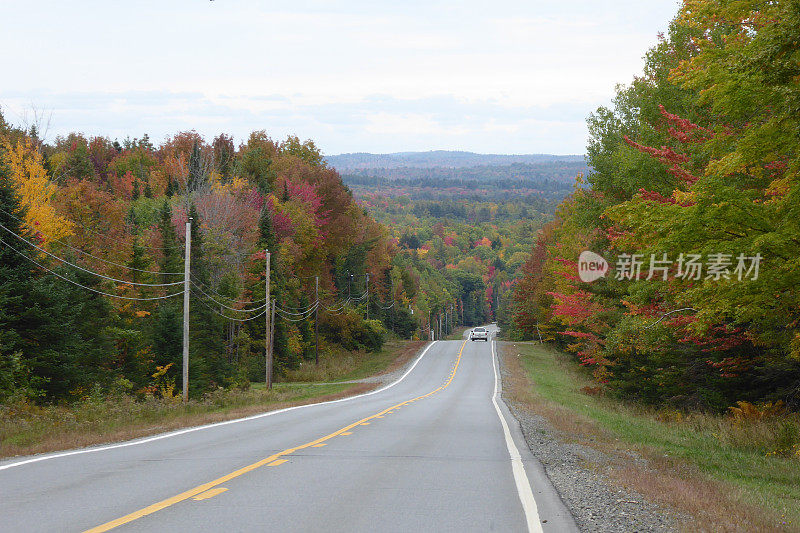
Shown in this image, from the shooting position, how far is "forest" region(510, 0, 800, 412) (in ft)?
40.7

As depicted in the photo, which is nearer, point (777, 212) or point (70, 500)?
point (70, 500)

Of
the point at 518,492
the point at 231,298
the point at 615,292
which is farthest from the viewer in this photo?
the point at 231,298

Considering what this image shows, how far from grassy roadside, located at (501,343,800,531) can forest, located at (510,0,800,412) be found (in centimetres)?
243

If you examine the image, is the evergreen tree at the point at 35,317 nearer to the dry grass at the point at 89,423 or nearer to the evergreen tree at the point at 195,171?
the dry grass at the point at 89,423

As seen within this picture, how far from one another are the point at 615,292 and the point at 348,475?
26.3 meters

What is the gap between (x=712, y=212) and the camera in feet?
41.9

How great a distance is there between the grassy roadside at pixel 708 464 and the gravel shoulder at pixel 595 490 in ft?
0.70

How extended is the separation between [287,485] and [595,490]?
3.96 meters

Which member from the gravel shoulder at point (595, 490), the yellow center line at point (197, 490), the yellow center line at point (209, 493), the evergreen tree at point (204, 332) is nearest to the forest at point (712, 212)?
the gravel shoulder at point (595, 490)

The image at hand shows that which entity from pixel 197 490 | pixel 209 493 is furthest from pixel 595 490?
pixel 197 490

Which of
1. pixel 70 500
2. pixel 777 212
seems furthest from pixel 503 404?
Result: pixel 70 500

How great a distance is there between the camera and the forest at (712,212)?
12.4m

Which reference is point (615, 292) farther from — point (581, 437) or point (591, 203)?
point (581, 437)

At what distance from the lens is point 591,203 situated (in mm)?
34719
